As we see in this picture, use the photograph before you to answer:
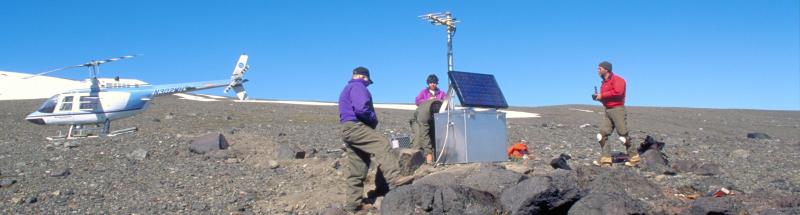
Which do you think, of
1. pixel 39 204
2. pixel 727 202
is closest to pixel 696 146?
pixel 727 202

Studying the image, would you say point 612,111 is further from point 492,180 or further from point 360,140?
point 360,140

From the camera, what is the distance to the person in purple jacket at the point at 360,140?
8797mm

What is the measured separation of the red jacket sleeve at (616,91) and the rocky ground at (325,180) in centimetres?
115

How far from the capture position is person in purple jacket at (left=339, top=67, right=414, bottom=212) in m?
8.80

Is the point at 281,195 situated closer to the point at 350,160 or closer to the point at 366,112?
the point at 350,160

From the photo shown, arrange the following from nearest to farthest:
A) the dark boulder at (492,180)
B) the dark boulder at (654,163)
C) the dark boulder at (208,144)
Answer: the dark boulder at (492,180) < the dark boulder at (654,163) < the dark boulder at (208,144)

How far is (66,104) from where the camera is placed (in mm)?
22500

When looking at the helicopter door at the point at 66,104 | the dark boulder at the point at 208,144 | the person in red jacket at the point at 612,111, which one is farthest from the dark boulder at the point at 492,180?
the helicopter door at the point at 66,104

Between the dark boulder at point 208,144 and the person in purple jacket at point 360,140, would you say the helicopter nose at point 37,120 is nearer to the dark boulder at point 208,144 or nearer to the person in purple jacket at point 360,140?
the dark boulder at point 208,144

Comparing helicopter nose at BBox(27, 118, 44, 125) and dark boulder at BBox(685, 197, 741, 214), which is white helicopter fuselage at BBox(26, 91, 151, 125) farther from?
dark boulder at BBox(685, 197, 741, 214)

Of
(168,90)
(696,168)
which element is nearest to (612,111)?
(696,168)

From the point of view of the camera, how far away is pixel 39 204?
383 inches

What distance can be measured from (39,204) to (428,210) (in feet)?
18.1

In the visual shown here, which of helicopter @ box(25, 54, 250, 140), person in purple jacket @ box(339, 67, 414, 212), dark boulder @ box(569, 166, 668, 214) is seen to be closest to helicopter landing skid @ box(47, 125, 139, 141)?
helicopter @ box(25, 54, 250, 140)
